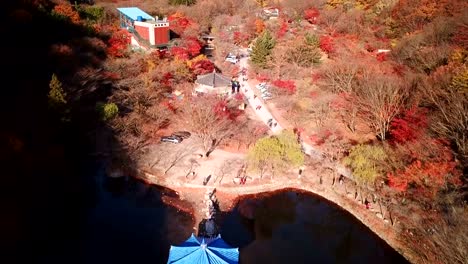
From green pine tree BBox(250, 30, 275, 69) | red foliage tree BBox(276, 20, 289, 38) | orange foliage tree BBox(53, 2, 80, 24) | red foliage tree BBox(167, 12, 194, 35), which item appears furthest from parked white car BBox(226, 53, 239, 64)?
orange foliage tree BBox(53, 2, 80, 24)

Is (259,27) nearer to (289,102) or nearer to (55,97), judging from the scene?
(289,102)

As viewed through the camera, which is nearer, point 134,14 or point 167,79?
point 167,79

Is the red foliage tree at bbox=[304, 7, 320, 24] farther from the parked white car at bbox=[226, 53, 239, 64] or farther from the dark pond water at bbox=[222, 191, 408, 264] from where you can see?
the dark pond water at bbox=[222, 191, 408, 264]

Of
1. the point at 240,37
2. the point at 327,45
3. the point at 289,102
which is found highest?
the point at 327,45

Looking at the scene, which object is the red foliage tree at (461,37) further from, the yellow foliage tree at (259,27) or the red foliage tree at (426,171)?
the yellow foliage tree at (259,27)

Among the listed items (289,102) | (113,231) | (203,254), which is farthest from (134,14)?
(203,254)

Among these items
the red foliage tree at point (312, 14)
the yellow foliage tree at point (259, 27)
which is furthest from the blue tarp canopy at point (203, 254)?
the red foliage tree at point (312, 14)
